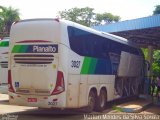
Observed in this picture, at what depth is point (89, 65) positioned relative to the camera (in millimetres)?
13602

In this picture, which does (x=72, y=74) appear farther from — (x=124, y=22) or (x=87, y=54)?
(x=124, y=22)

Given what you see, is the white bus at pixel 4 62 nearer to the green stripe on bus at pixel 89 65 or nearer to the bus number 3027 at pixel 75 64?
the green stripe on bus at pixel 89 65

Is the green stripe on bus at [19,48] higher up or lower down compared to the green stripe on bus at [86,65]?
higher up

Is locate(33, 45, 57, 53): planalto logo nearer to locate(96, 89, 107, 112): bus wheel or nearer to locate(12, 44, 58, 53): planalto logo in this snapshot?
locate(12, 44, 58, 53): planalto logo

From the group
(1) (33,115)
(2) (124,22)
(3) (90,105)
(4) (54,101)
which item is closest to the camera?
(4) (54,101)

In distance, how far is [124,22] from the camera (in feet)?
68.6

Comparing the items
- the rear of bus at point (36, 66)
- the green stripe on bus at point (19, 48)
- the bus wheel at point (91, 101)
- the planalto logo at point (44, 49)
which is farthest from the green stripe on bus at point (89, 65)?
the green stripe on bus at point (19, 48)

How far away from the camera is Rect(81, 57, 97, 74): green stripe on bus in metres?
13.2

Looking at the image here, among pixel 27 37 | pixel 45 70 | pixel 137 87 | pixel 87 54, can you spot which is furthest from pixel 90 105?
pixel 137 87

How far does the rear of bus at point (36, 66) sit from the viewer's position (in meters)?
11.8

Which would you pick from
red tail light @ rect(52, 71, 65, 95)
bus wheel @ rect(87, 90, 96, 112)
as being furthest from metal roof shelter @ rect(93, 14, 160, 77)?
red tail light @ rect(52, 71, 65, 95)

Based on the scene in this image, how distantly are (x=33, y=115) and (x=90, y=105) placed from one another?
2.41 metres

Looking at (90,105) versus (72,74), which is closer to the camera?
(72,74)

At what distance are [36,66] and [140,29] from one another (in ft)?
31.3
